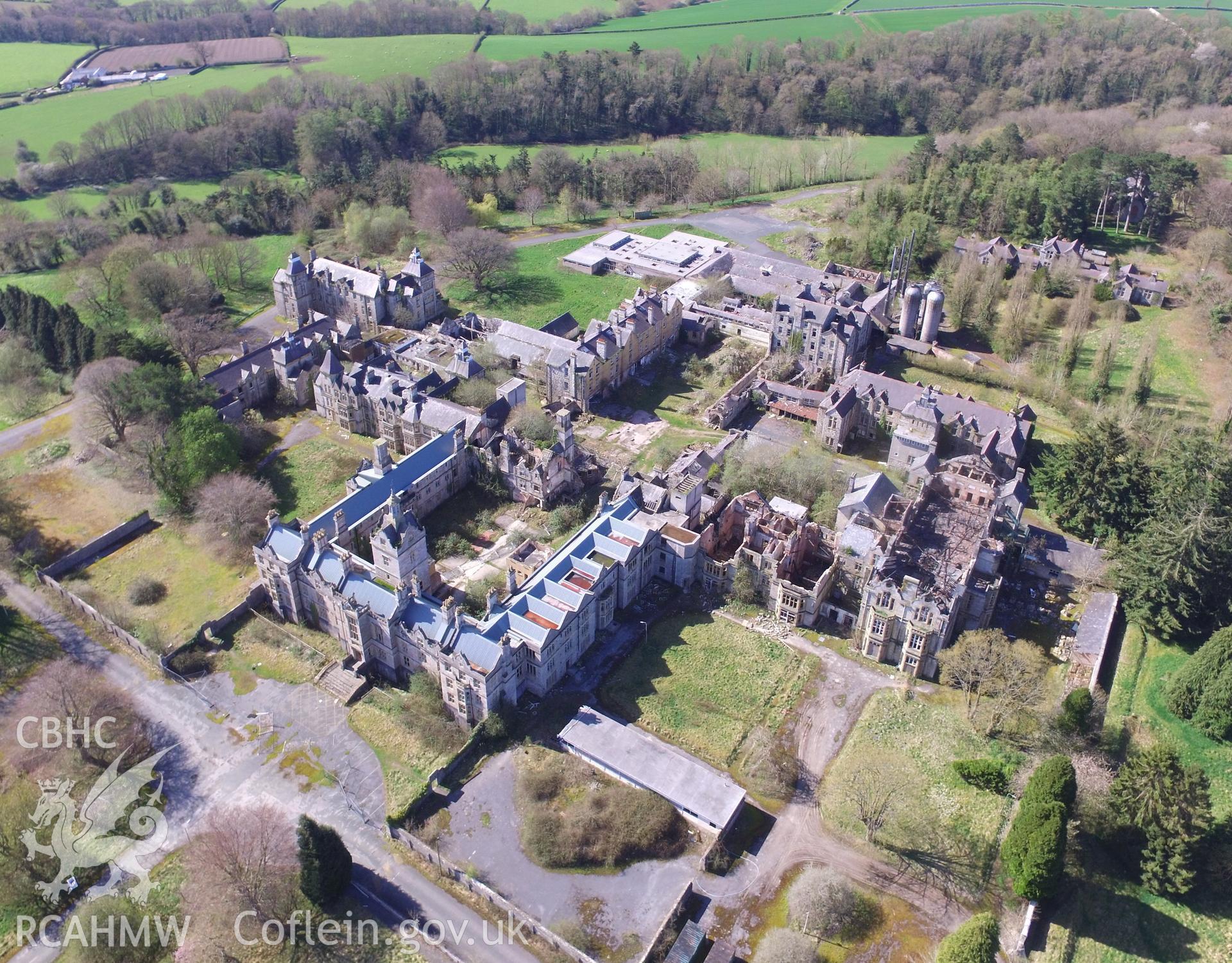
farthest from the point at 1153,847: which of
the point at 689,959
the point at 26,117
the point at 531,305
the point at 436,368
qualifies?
the point at 26,117

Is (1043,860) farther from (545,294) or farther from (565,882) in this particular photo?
(545,294)

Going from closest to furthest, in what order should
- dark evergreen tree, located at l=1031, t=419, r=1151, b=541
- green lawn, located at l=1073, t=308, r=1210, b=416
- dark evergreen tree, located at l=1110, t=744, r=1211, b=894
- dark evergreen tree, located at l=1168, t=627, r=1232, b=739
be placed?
dark evergreen tree, located at l=1110, t=744, r=1211, b=894 → dark evergreen tree, located at l=1168, t=627, r=1232, b=739 → dark evergreen tree, located at l=1031, t=419, r=1151, b=541 → green lawn, located at l=1073, t=308, r=1210, b=416

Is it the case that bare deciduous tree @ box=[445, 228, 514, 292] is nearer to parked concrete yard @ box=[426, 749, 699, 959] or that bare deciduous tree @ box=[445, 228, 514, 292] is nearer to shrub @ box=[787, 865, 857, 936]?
parked concrete yard @ box=[426, 749, 699, 959]

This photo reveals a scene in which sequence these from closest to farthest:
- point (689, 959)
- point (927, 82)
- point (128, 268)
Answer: point (689, 959) < point (128, 268) < point (927, 82)

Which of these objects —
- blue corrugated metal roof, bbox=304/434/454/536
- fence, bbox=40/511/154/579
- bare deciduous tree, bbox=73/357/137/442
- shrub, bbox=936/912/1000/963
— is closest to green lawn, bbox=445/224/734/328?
blue corrugated metal roof, bbox=304/434/454/536

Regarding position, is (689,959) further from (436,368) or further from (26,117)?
(26,117)

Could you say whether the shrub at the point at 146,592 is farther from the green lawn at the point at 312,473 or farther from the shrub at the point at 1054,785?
the shrub at the point at 1054,785
